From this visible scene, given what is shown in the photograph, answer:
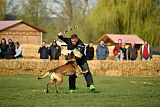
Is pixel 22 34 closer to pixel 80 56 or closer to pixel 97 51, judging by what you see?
pixel 97 51

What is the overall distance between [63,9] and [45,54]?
43295 mm

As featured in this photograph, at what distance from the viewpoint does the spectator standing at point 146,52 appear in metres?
19.6

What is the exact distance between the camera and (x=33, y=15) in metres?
57.2

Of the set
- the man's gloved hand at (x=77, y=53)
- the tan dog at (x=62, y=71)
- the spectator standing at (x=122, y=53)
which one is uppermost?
the spectator standing at (x=122, y=53)

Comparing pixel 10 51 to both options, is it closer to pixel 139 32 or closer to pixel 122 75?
pixel 122 75

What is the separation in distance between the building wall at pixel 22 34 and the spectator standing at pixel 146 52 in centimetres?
2471

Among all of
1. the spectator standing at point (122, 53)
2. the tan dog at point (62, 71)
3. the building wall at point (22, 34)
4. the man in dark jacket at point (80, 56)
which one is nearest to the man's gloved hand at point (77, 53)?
the man in dark jacket at point (80, 56)

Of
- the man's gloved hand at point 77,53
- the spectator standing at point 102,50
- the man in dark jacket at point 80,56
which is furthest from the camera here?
the spectator standing at point 102,50

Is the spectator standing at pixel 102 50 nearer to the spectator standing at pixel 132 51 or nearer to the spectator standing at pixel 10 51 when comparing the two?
the spectator standing at pixel 132 51

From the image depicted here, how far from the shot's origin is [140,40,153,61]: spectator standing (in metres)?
19.6

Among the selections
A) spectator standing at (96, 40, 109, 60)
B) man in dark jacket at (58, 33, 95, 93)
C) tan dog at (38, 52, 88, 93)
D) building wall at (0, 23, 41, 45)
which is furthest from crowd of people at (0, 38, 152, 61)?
building wall at (0, 23, 41, 45)

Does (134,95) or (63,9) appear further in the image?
(63,9)

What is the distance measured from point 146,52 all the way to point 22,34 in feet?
85.2

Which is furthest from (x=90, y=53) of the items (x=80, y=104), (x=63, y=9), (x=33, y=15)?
(x=63, y=9)
